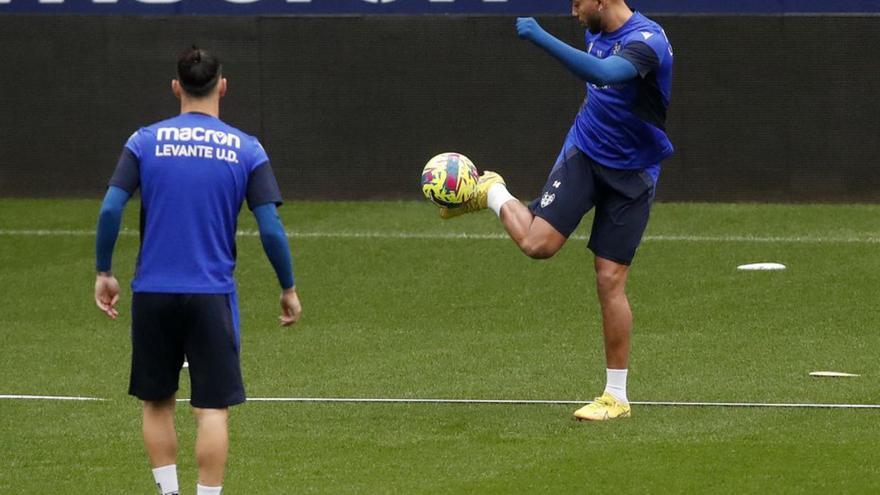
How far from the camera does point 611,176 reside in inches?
324

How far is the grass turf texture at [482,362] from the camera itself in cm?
711

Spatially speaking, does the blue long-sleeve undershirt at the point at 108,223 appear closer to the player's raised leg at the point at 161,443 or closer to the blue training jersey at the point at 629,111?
the player's raised leg at the point at 161,443

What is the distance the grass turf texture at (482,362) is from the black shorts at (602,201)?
2.69 feet

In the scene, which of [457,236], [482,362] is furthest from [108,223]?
[457,236]

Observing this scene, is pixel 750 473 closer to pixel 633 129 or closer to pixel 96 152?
pixel 633 129

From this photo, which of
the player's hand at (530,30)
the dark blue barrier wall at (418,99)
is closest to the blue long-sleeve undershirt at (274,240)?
the player's hand at (530,30)

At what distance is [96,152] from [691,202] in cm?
600

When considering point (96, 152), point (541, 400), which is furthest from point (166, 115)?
point (541, 400)

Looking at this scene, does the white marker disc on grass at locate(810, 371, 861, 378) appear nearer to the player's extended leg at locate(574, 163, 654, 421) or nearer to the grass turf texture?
the grass turf texture

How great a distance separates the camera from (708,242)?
14461 mm

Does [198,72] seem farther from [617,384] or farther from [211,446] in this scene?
[617,384]

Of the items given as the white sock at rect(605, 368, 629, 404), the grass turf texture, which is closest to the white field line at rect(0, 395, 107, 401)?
the grass turf texture

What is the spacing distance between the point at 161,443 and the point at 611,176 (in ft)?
9.57

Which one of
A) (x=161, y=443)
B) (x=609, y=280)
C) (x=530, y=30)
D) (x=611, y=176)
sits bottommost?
(x=161, y=443)
